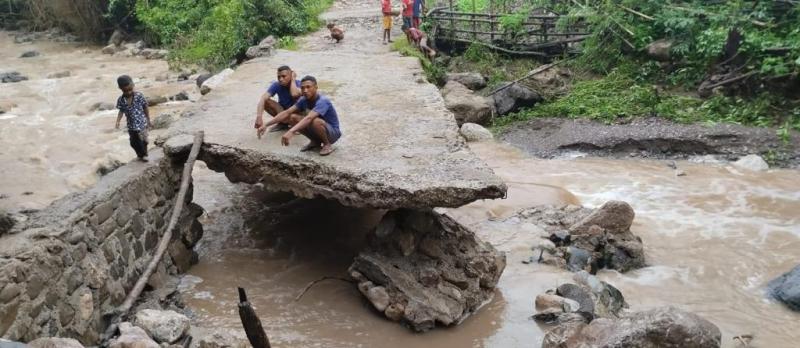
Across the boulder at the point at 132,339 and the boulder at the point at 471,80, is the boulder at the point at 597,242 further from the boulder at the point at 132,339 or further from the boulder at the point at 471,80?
the boulder at the point at 471,80

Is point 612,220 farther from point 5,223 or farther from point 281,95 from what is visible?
→ point 5,223

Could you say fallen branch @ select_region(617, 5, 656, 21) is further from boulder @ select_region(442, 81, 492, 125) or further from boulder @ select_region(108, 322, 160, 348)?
boulder @ select_region(108, 322, 160, 348)

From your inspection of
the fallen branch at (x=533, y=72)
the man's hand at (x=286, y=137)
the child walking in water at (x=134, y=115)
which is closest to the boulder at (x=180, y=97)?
the fallen branch at (x=533, y=72)

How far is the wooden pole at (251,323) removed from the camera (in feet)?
A: 13.7

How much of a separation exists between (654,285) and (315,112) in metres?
4.14

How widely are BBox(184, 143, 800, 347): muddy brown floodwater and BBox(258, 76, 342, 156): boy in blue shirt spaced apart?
4.47 ft

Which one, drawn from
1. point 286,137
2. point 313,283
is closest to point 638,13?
point 286,137

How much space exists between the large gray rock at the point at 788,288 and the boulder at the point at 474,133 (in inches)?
249

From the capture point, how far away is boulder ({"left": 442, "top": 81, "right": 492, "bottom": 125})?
12.9 m

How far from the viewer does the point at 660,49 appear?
43.0 feet

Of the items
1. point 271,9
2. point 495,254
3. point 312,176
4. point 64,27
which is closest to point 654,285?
point 495,254

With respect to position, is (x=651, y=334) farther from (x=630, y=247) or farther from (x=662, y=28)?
(x=662, y=28)

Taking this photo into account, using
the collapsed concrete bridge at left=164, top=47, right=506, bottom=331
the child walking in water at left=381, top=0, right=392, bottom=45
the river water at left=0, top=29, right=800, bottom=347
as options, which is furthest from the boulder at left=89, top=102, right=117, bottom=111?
the collapsed concrete bridge at left=164, top=47, right=506, bottom=331

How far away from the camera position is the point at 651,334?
4965mm
